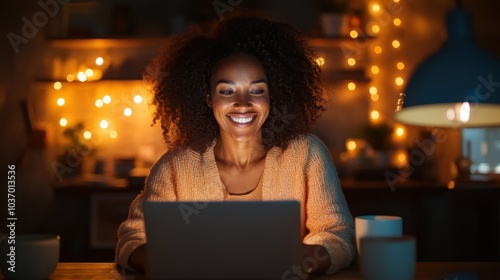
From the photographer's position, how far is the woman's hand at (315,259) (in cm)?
137

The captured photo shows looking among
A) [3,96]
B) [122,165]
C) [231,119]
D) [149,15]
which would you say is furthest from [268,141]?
[3,96]

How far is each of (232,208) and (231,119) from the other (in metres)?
0.85

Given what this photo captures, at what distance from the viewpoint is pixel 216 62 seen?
6.69 feet

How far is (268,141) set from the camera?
6.63 ft

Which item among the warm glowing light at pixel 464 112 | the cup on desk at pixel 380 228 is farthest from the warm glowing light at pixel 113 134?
the cup on desk at pixel 380 228

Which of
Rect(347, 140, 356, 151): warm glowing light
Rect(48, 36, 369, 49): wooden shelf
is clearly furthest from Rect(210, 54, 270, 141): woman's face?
Rect(347, 140, 356, 151): warm glowing light

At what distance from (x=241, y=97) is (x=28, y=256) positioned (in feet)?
2.87

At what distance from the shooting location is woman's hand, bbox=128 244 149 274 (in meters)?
1.39

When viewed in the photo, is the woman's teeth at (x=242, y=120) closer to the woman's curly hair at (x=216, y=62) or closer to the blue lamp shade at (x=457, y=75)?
the woman's curly hair at (x=216, y=62)

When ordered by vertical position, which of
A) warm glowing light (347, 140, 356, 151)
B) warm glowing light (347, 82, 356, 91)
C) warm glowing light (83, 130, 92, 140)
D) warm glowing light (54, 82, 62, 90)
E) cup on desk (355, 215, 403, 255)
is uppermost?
warm glowing light (347, 82, 356, 91)

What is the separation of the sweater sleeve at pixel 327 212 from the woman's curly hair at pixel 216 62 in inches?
5.6

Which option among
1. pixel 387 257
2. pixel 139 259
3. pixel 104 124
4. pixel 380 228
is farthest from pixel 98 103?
pixel 387 257

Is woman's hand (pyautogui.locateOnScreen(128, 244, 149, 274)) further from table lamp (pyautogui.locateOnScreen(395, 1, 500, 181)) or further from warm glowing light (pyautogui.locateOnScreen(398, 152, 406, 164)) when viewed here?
warm glowing light (pyautogui.locateOnScreen(398, 152, 406, 164))

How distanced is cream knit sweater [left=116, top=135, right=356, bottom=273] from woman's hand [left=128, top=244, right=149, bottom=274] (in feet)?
0.86
